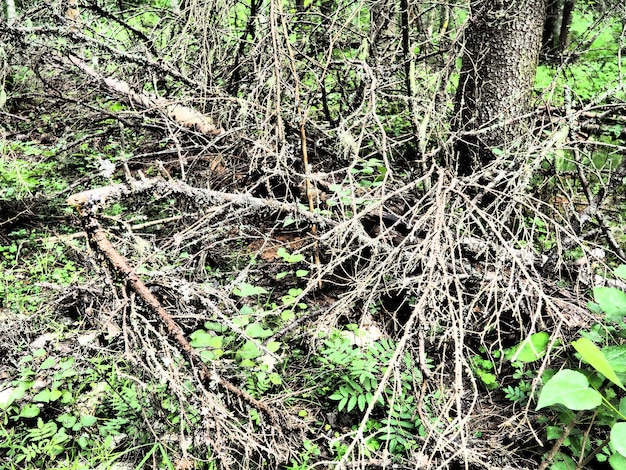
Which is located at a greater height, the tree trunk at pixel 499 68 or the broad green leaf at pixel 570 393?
the tree trunk at pixel 499 68

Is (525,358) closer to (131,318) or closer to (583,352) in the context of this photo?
(583,352)

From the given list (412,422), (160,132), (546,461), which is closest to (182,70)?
(160,132)

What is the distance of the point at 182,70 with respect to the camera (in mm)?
3371

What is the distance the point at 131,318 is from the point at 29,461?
3.13 ft

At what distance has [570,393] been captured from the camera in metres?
1.66

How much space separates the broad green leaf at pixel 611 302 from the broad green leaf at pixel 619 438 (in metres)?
0.50

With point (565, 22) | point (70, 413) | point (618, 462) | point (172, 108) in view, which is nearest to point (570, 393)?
point (618, 462)

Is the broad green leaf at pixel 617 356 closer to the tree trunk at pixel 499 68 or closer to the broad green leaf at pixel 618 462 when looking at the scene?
the broad green leaf at pixel 618 462

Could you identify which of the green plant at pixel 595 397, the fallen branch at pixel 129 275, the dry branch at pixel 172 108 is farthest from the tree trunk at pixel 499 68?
the fallen branch at pixel 129 275

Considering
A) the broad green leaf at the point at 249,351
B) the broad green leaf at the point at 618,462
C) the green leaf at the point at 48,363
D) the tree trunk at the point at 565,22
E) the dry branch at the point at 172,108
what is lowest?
the broad green leaf at the point at 618,462

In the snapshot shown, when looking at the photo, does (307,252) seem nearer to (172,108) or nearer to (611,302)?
(172,108)

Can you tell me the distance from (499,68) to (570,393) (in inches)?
95.9

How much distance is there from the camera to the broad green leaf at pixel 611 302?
73.1 inches

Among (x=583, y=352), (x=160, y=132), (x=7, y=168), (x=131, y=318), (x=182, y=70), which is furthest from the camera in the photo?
(x=7, y=168)
